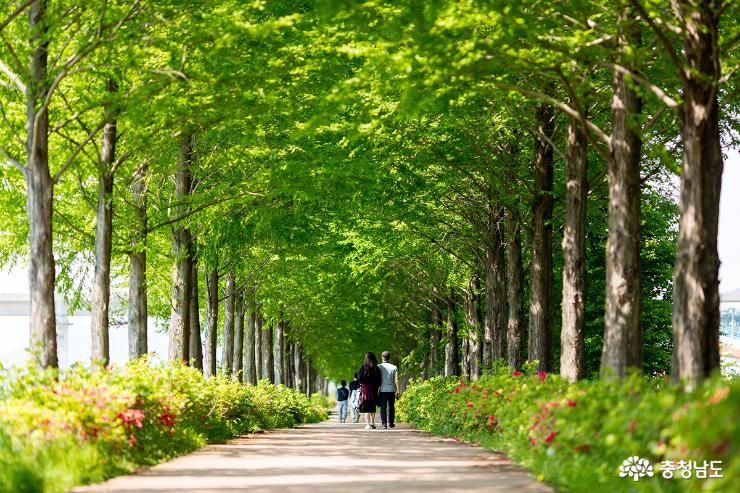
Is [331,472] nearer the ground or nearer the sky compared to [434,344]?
nearer the ground

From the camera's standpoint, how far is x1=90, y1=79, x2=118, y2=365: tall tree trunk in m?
19.9

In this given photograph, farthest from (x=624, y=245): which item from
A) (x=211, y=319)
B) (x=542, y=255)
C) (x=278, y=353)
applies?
(x=278, y=353)

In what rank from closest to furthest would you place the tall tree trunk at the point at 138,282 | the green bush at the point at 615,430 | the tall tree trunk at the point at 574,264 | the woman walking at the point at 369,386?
1. the green bush at the point at 615,430
2. the tall tree trunk at the point at 574,264
3. the tall tree trunk at the point at 138,282
4. the woman walking at the point at 369,386

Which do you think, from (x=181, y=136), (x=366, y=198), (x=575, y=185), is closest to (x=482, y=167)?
(x=366, y=198)

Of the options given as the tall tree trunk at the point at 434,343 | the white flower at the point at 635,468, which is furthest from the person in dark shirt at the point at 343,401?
the white flower at the point at 635,468

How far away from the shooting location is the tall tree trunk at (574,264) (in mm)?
19859

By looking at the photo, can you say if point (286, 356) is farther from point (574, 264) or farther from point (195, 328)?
point (574, 264)

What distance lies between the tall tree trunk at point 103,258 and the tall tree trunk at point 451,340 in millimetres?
22174

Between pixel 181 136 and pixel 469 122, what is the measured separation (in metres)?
6.55

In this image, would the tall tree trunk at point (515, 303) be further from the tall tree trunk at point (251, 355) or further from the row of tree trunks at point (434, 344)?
the row of tree trunks at point (434, 344)

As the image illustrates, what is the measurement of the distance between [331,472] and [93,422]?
275 centimetres

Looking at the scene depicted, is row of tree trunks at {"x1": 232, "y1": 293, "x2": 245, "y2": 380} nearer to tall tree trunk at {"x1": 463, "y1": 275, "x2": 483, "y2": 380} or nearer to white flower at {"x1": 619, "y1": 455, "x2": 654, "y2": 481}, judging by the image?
tall tree trunk at {"x1": 463, "y1": 275, "x2": 483, "y2": 380}

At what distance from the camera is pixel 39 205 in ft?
54.4

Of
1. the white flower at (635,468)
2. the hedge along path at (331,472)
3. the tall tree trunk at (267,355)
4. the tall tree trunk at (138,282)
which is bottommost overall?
the hedge along path at (331,472)
